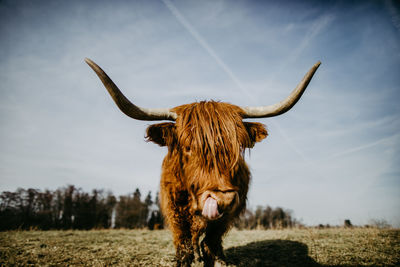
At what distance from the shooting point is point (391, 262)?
11.5 feet

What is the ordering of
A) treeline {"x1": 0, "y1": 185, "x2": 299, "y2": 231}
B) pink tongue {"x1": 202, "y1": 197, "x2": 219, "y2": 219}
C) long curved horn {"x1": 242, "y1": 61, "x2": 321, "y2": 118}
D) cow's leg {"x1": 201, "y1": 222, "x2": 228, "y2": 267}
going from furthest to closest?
treeline {"x1": 0, "y1": 185, "x2": 299, "y2": 231}
cow's leg {"x1": 201, "y1": 222, "x2": 228, "y2": 267}
long curved horn {"x1": 242, "y1": 61, "x2": 321, "y2": 118}
pink tongue {"x1": 202, "y1": 197, "x2": 219, "y2": 219}

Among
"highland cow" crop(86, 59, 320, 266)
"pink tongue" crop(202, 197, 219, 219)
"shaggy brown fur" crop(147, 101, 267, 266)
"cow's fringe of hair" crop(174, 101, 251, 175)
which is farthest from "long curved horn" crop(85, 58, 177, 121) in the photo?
"pink tongue" crop(202, 197, 219, 219)

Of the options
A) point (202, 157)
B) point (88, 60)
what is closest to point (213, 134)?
point (202, 157)

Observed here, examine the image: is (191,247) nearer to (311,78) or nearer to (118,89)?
(118,89)

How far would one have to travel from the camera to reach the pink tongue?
5.76 feet

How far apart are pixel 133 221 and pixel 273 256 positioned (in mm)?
44388

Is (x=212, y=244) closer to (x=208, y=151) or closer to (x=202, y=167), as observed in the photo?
(x=202, y=167)

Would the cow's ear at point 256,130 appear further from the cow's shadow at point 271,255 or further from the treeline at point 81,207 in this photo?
the treeline at point 81,207

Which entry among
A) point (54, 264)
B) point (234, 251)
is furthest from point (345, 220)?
point (54, 264)

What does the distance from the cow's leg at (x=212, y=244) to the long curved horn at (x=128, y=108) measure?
2.13 metres

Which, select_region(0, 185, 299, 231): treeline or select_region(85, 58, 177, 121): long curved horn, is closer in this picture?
select_region(85, 58, 177, 121): long curved horn

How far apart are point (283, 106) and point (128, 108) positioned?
7.57ft

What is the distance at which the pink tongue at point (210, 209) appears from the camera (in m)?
1.75

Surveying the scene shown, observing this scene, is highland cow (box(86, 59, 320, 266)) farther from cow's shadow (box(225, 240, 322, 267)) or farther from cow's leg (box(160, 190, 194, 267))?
cow's shadow (box(225, 240, 322, 267))
